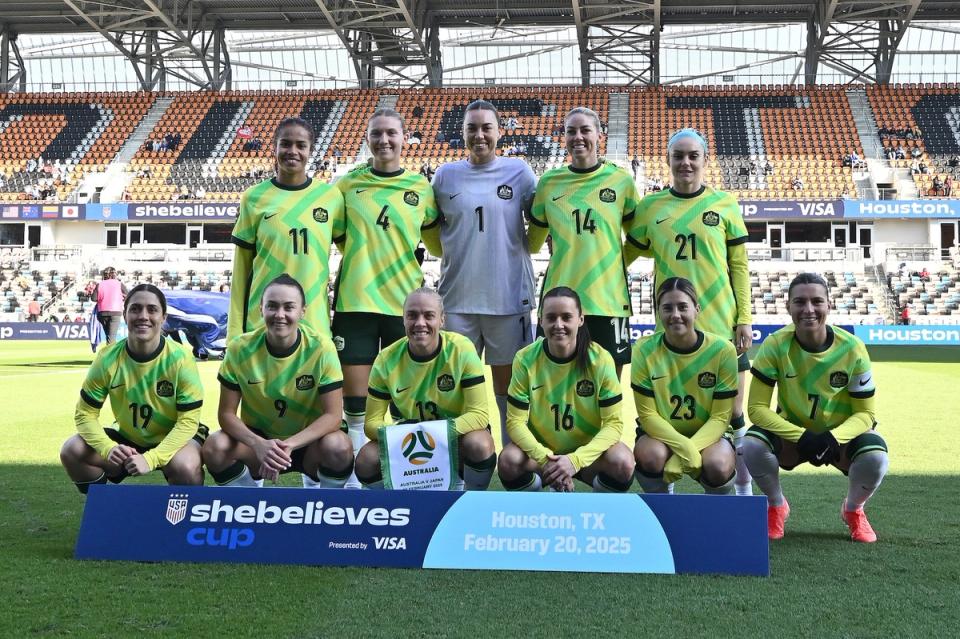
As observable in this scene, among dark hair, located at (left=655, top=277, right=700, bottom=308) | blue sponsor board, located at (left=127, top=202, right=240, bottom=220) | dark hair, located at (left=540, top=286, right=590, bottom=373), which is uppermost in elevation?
blue sponsor board, located at (left=127, top=202, right=240, bottom=220)

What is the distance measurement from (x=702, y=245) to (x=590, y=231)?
1.68 feet

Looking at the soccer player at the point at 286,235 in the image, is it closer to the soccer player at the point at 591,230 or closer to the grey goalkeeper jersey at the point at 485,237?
the grey goalkeeper jersey at the point at 485,237

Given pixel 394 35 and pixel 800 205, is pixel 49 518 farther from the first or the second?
pixel 394 35

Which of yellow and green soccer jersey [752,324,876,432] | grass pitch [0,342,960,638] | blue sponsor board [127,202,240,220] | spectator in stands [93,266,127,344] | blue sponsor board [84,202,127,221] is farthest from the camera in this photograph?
blue sponsor board [84,202,127,221]

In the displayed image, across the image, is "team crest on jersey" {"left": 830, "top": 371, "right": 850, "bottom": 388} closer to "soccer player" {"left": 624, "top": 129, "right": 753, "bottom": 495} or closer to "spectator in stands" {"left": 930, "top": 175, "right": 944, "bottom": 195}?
"soccer player" {"left": 624, "top": 129, "right": 753, "bottom": 495}

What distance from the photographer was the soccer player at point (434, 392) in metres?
3.85

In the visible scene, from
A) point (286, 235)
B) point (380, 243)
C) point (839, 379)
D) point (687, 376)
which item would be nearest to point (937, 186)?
point (839, 379)

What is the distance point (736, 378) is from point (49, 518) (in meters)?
3.02

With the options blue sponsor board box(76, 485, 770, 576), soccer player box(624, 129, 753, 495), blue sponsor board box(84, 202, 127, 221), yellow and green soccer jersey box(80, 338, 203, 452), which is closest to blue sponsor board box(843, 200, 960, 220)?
blue sponsor board box(84, 202, 127, 221)

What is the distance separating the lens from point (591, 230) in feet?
14.3

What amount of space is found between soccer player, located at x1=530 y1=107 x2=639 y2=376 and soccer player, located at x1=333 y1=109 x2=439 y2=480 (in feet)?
2.09

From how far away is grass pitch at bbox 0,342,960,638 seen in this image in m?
2.72

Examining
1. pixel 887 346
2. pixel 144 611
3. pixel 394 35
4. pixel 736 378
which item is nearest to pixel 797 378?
pixel 736 378

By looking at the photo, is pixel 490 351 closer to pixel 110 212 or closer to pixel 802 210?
pixel 802 210
